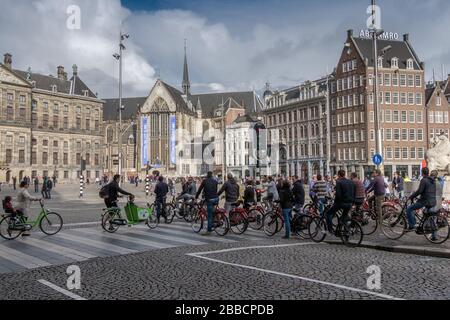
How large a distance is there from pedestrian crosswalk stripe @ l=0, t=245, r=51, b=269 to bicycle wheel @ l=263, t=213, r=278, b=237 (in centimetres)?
692

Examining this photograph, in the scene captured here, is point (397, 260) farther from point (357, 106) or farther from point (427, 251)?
point (357, 106)

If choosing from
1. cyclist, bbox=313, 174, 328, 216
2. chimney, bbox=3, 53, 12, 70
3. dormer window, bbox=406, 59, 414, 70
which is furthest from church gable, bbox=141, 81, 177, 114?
cyclist, bbox=313, 174, 328, 216

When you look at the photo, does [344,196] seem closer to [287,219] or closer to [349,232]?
[349,232]

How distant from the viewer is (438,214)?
1155 cm

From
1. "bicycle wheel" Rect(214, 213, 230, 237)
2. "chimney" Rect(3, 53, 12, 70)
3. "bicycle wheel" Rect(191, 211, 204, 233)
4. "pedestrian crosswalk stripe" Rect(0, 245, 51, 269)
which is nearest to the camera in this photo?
"pedestrian crosswalk stripe" Rect(0, 245, 51, 269)

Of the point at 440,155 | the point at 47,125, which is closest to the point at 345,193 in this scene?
the point at 440,155

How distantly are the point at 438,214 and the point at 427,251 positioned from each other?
4.49 ft

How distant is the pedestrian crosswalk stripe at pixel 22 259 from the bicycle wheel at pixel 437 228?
9060mm

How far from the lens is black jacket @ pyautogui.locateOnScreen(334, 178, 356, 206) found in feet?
39.3

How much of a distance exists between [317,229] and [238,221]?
2.82 meters

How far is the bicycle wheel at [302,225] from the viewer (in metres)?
13.5

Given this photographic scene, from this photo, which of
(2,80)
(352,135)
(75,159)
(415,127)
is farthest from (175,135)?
(415,127)

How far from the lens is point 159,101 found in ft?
361

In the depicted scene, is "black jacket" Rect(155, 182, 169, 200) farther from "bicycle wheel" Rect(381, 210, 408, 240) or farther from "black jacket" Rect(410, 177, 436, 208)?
"black jacket" Rect(410, 177, 436, 208)
